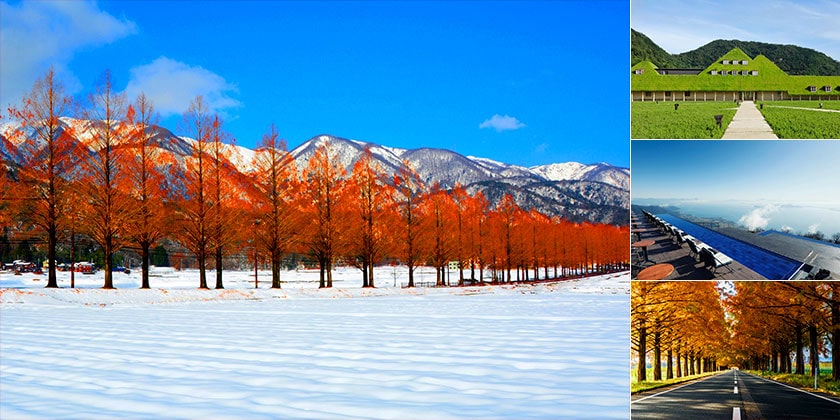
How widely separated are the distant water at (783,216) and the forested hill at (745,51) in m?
0.89

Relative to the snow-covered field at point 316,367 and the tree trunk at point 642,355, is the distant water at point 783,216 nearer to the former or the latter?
the tree trunk at point 642,355

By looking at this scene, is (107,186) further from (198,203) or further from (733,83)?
(733,83)

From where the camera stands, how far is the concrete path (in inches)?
163

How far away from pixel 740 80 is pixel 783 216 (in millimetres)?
884

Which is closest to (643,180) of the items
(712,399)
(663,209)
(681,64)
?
(663,209)

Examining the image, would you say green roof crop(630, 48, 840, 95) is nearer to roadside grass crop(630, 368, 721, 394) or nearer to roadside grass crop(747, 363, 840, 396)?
roadside grass crop(747, 363, 840, 396)

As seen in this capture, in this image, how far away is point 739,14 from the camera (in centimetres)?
433

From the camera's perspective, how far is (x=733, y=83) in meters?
4.21

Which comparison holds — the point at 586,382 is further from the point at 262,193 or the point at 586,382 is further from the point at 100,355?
the point at 262,193

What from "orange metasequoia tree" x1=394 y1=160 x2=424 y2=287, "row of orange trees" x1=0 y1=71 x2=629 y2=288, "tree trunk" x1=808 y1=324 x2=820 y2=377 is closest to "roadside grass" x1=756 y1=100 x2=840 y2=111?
"tree trunk" x1=808 y1=324 x2=820 y2=377

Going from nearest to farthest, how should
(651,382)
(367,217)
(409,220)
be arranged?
(651,382), (367,217), (409,220)

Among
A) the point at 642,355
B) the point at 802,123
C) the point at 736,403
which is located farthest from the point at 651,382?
the point at 802,123

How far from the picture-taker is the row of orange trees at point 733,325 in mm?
4137

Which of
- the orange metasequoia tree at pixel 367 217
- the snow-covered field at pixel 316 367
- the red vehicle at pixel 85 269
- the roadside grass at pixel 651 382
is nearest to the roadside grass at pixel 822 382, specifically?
the roadside grass at pixel 651 382
